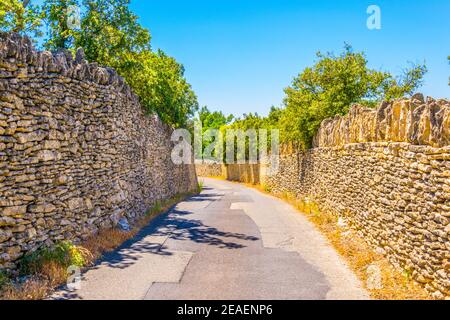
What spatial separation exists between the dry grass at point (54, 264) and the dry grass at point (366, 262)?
529 centimetres

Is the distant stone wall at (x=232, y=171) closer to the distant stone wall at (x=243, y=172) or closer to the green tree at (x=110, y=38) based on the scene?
the distant stone wall at (x=243, y=172)

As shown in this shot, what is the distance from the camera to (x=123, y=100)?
12430 millimetres

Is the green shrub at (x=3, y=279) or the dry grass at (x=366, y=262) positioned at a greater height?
the green shrub at (x=3, y=279)

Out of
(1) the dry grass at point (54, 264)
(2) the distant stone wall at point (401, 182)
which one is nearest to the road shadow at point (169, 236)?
(1) the dry grass at point (54, 264)

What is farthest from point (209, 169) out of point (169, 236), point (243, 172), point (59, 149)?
point (59, 149)

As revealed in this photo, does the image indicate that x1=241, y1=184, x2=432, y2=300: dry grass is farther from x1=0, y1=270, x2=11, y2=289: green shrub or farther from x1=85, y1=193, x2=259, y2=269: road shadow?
x1=0, y1=270, x2=11, y2=289: green shrub

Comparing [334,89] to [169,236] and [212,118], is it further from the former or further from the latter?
[212,118]

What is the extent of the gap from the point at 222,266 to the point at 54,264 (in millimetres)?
3167

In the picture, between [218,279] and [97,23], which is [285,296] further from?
[97,23]

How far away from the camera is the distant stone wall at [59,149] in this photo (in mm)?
6953

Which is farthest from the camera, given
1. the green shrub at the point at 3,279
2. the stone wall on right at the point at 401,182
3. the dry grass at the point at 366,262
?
the dry grass at the point at 366,262

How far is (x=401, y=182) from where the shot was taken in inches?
293

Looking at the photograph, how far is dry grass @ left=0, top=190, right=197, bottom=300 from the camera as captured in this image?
238 inches
